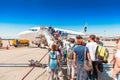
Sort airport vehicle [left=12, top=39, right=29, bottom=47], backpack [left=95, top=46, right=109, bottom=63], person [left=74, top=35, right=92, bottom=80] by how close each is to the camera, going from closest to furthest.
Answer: person [left=74, top=35, right=92, bottom=80] < backpack [left=95, top=46, right=109, bottom=63] < airport vehicle [left=12, top=39, right=29, bottom=47]

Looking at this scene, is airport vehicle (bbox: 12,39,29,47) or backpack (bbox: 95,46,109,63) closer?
backpack (bbox: 95,46,109,63)

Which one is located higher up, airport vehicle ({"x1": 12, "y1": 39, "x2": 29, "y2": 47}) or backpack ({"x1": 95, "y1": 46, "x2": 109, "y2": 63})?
backpack ({"x1": 95, "y1": 46, "x2": 109, "y2": 63})

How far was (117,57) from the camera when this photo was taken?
546cm

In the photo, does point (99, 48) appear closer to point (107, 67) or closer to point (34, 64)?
point (107, 67)

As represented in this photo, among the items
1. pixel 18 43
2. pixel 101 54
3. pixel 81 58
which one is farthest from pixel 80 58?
pixel 18 43

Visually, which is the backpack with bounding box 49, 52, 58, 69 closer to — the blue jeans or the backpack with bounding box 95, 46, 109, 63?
the blue jeans

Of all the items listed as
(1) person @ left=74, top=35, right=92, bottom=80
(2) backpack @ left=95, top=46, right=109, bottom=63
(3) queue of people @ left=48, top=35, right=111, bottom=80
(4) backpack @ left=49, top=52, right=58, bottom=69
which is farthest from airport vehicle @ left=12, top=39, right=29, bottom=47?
(1) person @ left=74, top=35, right=92, bottom=80

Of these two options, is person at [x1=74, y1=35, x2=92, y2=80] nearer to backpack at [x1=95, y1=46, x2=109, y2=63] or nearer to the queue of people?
the queue of people

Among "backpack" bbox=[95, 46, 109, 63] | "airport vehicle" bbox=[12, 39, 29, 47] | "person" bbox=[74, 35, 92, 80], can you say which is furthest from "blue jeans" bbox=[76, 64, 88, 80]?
"airport vehicle" bbox=[12, 39, 29, 47]

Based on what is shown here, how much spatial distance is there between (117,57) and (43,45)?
1172 inches

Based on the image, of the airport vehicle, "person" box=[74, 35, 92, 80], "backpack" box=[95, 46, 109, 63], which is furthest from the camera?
the airport vehicle

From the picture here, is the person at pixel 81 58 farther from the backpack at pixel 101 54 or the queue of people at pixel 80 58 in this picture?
the backpack at pixel 101 54

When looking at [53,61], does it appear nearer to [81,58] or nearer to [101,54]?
[81,58]

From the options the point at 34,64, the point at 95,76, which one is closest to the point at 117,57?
the point at 95,76
